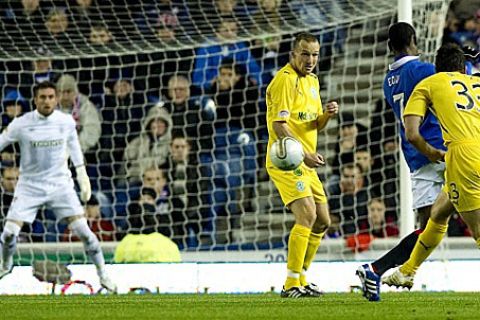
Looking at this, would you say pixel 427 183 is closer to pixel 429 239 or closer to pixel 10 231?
pixel 429 239

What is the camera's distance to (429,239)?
26.9 feet

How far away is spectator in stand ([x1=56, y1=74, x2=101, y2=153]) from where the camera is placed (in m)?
14.8

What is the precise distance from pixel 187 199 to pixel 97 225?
1116 mm

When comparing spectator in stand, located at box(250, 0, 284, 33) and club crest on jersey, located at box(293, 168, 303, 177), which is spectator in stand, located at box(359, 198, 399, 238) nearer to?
spectator in stand, located at box(250, 0, 284, 33)

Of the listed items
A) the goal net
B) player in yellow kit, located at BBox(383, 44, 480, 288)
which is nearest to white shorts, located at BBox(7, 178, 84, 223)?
the goal net

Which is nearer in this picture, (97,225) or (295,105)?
(295,105)

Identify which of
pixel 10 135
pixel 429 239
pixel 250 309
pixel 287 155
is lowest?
pixel 250 309

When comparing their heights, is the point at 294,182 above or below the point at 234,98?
below

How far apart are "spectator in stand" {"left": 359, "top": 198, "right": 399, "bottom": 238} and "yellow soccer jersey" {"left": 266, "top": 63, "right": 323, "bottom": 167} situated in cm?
408

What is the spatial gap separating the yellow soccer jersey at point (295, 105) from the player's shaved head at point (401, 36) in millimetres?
765

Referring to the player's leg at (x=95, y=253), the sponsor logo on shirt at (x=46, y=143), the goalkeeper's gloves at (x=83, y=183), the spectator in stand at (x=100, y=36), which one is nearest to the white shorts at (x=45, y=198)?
the goalkeeper's gloves at (x=83, y=183)

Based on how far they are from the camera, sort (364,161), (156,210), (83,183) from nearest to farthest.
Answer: (83,183) < (364,161) < (156,210)

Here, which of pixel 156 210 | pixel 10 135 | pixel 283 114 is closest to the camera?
pixel 283 114

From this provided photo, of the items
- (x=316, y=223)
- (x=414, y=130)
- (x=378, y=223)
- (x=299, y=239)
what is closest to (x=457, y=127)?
(x=414, y=130)
